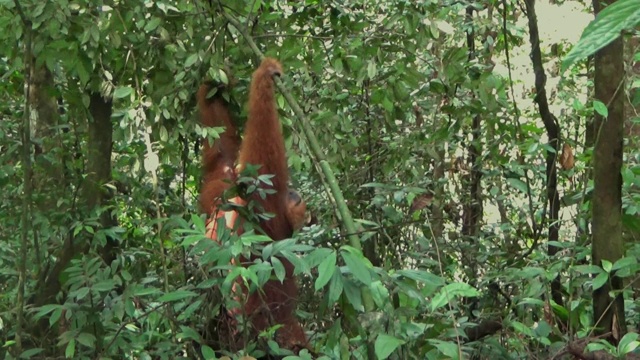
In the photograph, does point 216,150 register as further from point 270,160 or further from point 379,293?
point 379,293

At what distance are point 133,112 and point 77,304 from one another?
0.66 m

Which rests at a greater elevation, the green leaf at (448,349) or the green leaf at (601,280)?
the green leaf at (601,280)

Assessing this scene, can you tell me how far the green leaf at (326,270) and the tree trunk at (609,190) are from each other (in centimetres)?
118

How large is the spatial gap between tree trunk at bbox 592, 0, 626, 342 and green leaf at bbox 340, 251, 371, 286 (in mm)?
1136

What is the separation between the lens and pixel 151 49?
104 inches

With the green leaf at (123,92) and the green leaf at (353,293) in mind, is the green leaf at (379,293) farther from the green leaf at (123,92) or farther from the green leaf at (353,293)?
the green leaf at (123,92)

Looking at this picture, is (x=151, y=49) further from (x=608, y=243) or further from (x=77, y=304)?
(x=608, y=243)

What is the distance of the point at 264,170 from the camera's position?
3084 millimetres

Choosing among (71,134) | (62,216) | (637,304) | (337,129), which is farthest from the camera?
(71,134)

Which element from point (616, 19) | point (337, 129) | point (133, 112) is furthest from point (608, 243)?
point (616, 19)

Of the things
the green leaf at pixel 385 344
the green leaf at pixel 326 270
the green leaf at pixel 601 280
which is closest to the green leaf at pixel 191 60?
the green leaf at pixel 326 270

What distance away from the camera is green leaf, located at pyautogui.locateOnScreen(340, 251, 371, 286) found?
1531 millimetres

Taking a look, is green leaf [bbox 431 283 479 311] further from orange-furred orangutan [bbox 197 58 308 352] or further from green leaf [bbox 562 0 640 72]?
green leaf [bbox 562 0 640 72]

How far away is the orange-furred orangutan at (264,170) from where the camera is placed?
2.72 metres
